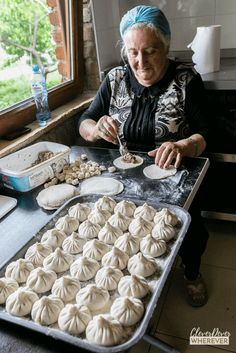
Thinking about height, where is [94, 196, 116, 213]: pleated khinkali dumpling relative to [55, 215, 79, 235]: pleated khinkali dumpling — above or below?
above

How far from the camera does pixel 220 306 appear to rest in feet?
5.16

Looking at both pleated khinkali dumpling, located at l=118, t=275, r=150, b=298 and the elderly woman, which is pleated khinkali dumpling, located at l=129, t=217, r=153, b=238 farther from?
the elderly woman

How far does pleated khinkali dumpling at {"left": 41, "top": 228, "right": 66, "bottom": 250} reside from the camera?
90 cm

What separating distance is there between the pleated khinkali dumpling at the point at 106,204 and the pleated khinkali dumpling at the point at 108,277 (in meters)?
0.27

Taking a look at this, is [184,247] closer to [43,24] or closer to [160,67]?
[160,67]

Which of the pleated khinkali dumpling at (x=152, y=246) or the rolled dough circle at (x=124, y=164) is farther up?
the rolled dough circle at (x=124, y=164)

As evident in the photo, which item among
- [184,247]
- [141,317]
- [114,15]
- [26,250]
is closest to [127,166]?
[184,247]

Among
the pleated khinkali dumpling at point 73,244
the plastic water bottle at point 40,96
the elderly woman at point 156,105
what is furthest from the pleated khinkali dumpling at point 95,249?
the plastic water bottle at point 40,96

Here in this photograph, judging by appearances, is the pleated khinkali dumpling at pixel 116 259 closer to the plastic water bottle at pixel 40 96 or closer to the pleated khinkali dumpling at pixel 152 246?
the pleated khinkali dumpling at pixel 152 246

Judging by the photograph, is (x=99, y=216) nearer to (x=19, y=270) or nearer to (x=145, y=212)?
(x=145, y=212)

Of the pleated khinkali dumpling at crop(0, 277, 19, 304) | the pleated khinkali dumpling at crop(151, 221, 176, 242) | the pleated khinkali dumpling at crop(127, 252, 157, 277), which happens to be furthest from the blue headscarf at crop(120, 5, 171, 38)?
the pleated khinkali dumpling at crop(0, 277, 19, 304)

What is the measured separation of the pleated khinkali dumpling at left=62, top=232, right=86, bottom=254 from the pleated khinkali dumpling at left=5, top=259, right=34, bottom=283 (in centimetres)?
11

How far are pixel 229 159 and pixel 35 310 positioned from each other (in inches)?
56.1

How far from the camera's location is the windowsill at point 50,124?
147 centimetres
